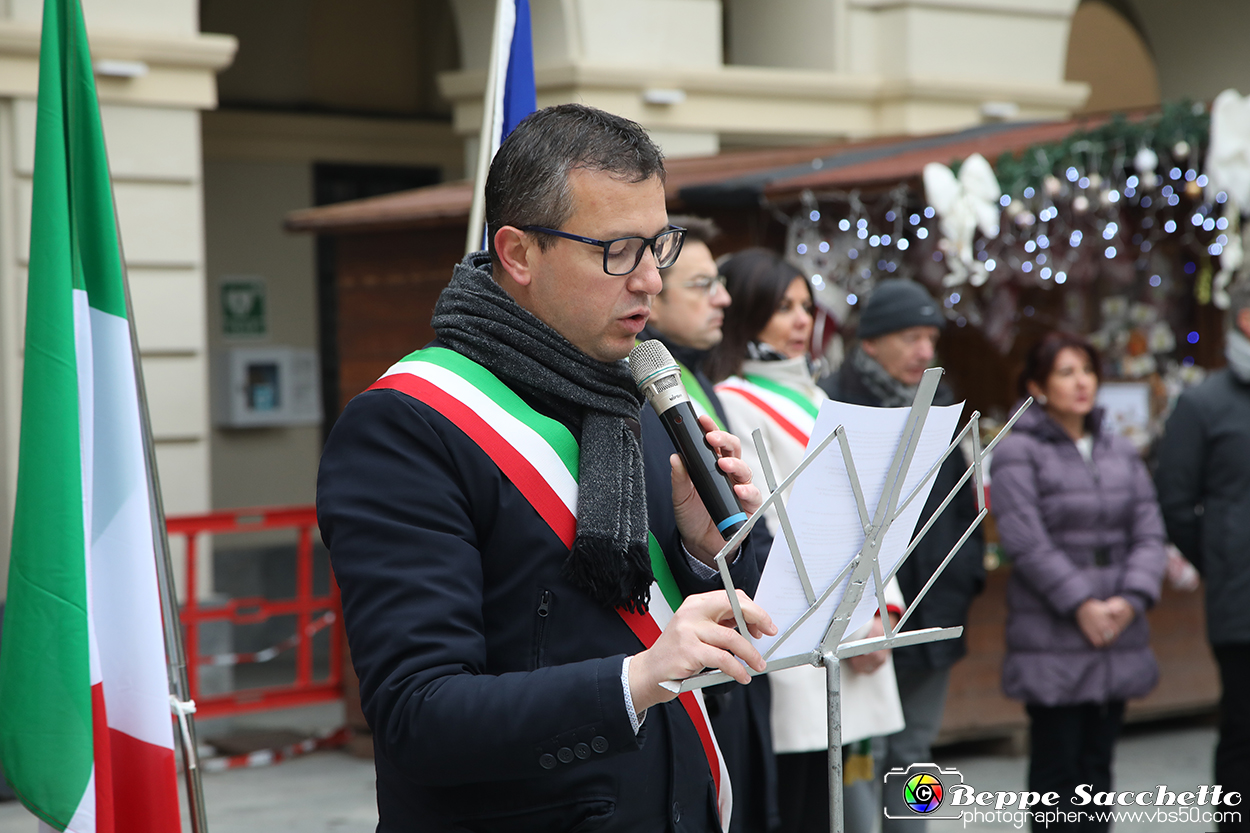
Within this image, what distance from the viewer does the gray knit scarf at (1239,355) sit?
4.76m

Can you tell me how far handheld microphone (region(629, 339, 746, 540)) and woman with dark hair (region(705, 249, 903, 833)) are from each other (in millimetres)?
1773

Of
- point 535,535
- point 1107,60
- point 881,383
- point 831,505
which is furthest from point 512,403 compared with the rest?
point 1107,60

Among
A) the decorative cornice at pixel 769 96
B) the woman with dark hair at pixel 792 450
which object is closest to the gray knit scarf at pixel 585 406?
the woman with dark hair at pixel 792 450

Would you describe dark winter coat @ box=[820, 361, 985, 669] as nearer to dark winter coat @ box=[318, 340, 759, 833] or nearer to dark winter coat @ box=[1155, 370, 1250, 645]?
dark winter coat @ box=[1155, 370, 1250, 645]

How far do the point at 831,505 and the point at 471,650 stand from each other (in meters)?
0.48

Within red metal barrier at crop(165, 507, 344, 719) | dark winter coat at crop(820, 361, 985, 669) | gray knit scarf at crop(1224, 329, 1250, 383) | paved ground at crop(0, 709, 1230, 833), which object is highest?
gray knit scarf at crop(1224, 329, 1250, 383)

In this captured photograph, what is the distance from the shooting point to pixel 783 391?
14.1 ft

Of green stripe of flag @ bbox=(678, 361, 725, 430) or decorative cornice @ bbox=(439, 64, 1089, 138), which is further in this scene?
decorative cornice @ bbox=(439, 64, 1089, 138)

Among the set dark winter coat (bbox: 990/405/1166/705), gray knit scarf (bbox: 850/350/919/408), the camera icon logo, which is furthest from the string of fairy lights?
the camera icon logo

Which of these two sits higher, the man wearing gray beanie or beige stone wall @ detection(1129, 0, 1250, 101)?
beige stone wall @ detection(1129, 0, 1250, 101)

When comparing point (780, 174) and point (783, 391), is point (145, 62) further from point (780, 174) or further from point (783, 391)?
point (783, 391)

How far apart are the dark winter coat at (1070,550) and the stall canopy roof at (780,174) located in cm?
163

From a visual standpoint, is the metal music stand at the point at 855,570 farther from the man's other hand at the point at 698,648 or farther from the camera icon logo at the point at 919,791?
the camera icon logo at the point at 919,791

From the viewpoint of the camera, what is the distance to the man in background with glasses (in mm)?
2312
